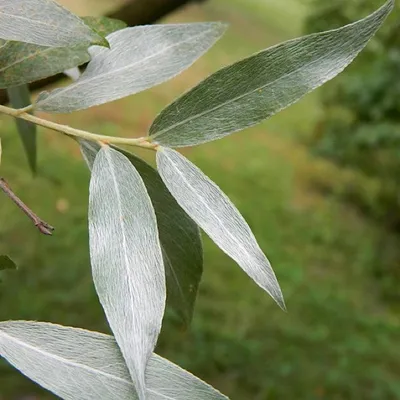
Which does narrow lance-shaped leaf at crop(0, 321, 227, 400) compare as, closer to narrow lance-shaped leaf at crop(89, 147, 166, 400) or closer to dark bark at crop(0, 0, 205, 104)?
narrow lance-shaped leaf at crop(89, 147, 166, 400)

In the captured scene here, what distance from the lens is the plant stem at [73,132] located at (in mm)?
325

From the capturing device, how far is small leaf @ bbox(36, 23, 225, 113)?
0.37 meters

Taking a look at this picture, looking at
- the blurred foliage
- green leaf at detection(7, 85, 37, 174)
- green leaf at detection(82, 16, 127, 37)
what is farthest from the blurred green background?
green leaf at detection(82, 16, 127, 37)

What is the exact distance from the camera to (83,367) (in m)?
0.30

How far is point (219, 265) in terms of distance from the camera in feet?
7.40

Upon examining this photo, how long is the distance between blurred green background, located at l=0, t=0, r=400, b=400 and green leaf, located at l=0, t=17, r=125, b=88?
0.44 m

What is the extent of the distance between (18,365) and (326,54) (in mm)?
223

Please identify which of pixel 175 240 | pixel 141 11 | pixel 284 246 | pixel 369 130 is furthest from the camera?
pixel 369 130

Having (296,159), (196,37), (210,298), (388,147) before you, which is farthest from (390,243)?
(196,37)

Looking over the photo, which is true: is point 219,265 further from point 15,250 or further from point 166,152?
point 166,152

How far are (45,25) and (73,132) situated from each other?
6 cm

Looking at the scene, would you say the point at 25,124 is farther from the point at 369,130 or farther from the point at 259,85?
the point at 369,130

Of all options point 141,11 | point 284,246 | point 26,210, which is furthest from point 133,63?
point 284,246

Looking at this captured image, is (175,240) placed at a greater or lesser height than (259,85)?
lesser
